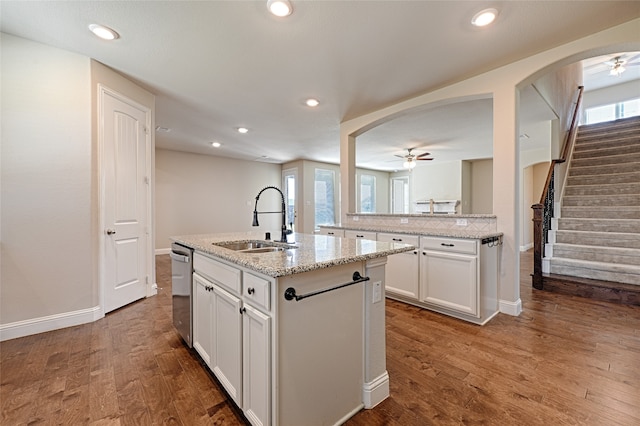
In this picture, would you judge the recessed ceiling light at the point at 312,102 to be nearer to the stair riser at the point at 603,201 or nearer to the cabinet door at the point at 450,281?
the cabinet door at the point at 450,281

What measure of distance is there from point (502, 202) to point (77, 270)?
14.0 feet

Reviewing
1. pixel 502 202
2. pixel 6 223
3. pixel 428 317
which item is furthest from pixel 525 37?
pixel 6 223

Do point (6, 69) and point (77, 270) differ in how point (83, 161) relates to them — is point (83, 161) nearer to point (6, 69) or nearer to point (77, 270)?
point (6, 69)

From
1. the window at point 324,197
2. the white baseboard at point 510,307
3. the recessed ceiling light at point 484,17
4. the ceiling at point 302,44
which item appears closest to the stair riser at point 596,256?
the white baseboard at point 510,307

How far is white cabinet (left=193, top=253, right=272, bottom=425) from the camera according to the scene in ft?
4.14

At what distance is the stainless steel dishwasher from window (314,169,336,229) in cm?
599

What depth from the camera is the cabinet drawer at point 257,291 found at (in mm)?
1231

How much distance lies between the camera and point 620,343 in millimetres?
2254

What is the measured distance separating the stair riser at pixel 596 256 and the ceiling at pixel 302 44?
216 centimetres

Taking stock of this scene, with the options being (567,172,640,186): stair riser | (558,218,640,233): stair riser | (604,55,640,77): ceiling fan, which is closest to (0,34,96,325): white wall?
(558,218,640,233): stair riser

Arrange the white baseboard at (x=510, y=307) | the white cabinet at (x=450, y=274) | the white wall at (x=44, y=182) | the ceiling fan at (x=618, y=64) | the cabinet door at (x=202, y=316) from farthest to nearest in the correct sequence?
1. the ceiling fan at (x=618, y=64)
2. the white baseboard at (x=510, y=307)
3. the white cabinet at (x=450, y=274)
4. the white wall at (x=44, y=182)
5. the cabinet door at (x=202, y=316)

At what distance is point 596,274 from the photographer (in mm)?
3541

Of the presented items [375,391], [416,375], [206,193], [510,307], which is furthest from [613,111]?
[206,193]

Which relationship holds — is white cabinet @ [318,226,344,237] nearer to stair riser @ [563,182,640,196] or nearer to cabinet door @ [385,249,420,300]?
cabinet door @ [385,249,420,300]
